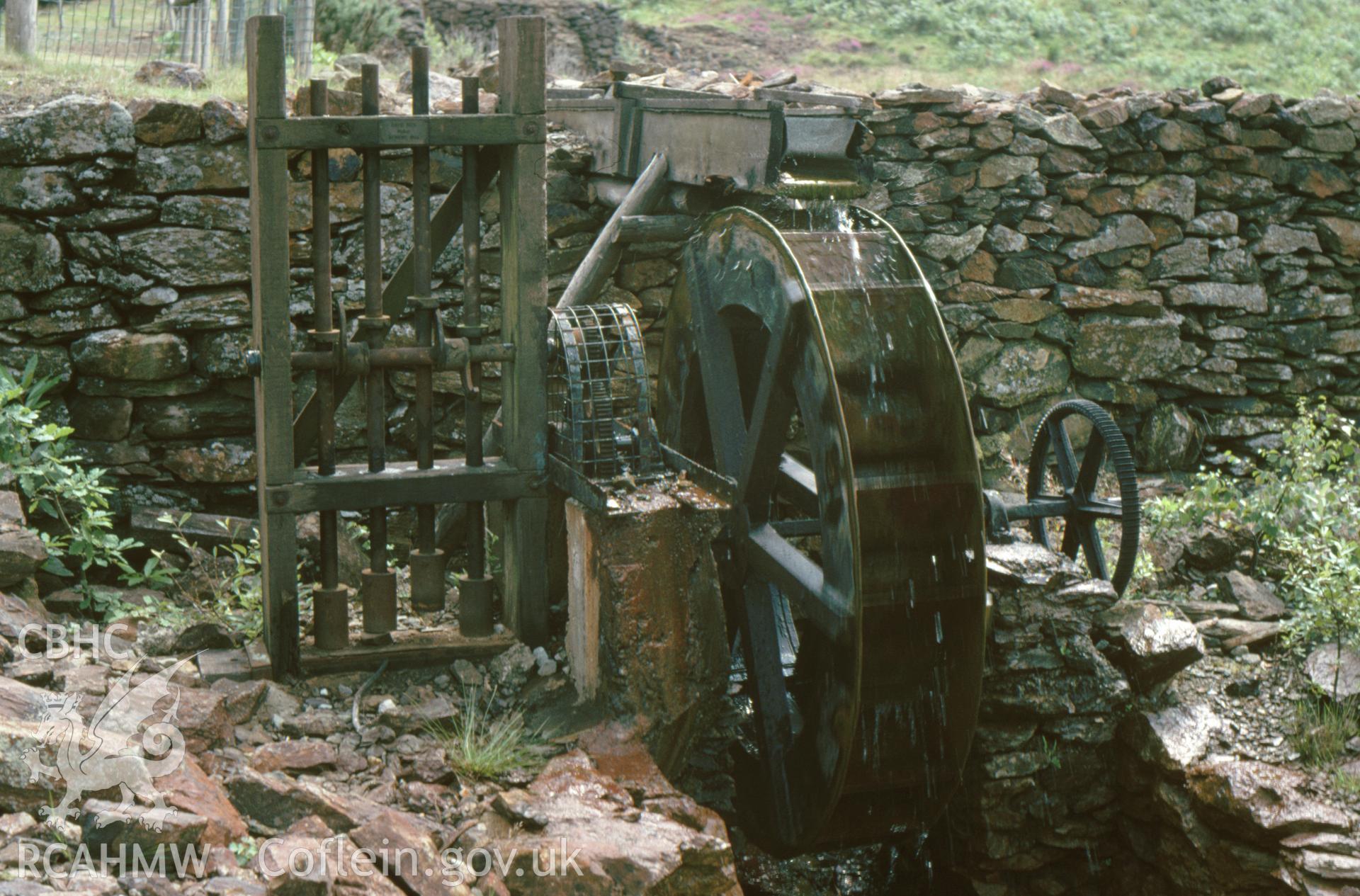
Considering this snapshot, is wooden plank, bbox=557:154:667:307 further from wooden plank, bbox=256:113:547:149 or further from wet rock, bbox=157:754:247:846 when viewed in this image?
wet rock, bbox=157:754:247:846

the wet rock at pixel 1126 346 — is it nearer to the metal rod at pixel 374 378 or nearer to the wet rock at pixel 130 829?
the metal rod at pixel 374 378

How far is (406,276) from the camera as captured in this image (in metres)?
4.51

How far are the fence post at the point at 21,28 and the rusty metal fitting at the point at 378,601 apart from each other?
15.7ft

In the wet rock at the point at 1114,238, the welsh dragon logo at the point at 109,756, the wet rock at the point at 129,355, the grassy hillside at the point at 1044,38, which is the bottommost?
the welsh dragon logo at the point at 109,756

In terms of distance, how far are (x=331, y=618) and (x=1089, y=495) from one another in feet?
10.2

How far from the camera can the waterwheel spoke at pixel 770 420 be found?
441cm

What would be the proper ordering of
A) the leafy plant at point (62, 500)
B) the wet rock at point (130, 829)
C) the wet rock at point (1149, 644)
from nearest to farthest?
the wet rock at point (130, 829)
the wet rock at point (1149, 644)
the leafy plant at point (62, 500)

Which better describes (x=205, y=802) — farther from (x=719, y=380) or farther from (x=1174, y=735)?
(x=1174, y=735)

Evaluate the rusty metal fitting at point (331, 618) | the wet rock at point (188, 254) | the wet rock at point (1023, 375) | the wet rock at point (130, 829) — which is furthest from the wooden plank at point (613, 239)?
the wet rock at point (130, 829)

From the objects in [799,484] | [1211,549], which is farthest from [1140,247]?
[799,484]

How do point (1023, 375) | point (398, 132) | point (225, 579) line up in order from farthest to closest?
1. point (1023, 375)
2. point (225, 579)
3. point (398, 132)

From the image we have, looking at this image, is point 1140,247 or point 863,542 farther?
point 1140,247

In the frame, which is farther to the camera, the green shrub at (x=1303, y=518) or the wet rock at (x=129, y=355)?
the wet rock at (x=129, y=355)

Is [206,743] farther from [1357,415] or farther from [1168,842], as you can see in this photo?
[1357,415]
